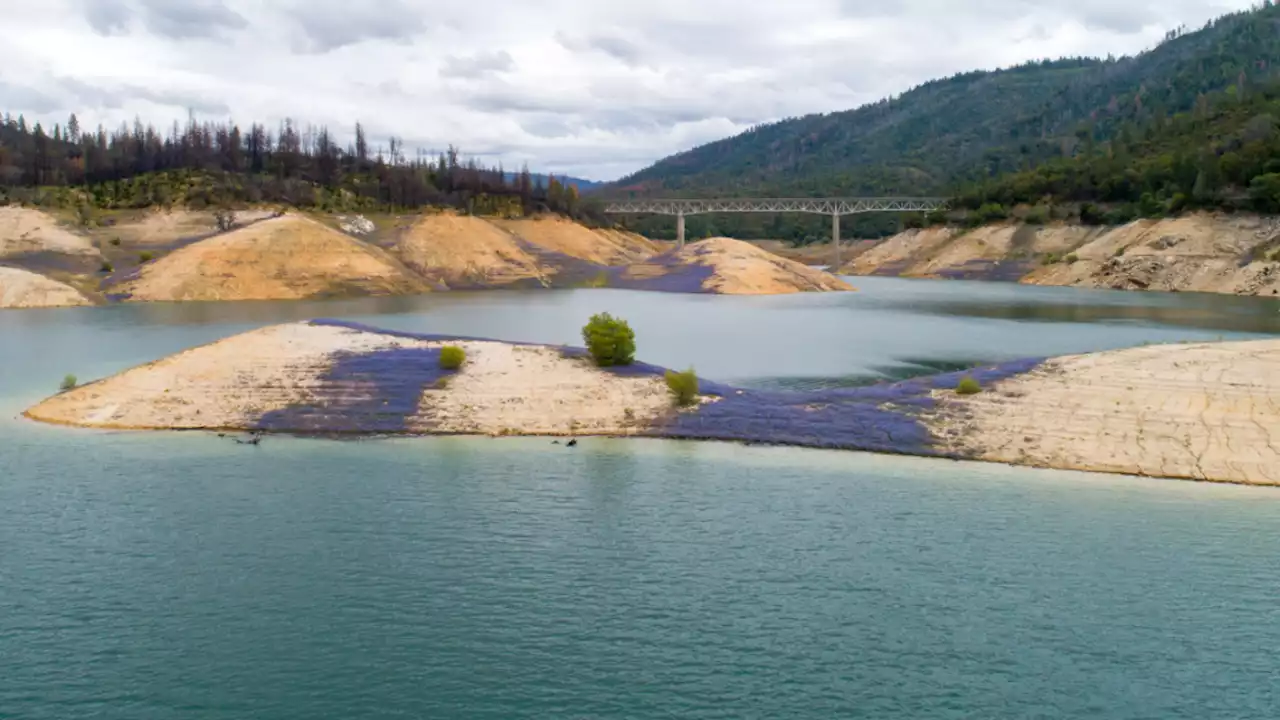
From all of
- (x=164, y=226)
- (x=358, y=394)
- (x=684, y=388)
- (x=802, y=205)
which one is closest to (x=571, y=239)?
(x=164, y=226)

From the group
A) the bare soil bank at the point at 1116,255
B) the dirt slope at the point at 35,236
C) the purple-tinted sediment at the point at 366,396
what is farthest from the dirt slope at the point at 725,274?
the purple-tinted sediment at the point at 366,396

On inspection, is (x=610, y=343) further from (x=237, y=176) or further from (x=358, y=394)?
(x=237, y=176)

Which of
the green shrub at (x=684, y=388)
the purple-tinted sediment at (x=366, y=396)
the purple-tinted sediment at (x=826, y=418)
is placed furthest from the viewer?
the green shrub at (x=684, y=388)

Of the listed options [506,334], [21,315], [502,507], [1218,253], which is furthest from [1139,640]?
[1218,253]

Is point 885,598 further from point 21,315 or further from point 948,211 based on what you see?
point 948,211

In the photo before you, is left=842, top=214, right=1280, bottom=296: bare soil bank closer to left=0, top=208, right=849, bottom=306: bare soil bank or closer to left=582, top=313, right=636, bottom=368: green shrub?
left=0, top=208, right=849, bottom=306: bare soil bank

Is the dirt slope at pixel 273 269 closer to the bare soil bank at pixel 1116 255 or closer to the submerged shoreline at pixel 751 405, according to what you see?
the submerged shoreline at pixel 751 405
